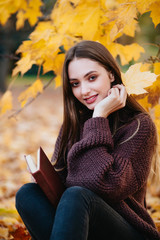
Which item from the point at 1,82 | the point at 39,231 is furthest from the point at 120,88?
the point at 1,82

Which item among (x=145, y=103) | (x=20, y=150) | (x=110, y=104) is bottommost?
(x=20, y=150)

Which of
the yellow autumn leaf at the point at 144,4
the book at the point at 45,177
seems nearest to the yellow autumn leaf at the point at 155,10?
the yellow autumn leaf at the point at 144,4

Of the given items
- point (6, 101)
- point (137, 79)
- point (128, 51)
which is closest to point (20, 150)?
point (6, 101)

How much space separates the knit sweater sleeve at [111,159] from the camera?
Answer: 138 cm

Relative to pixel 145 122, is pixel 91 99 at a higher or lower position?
higher

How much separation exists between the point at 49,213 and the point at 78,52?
925 millimetres

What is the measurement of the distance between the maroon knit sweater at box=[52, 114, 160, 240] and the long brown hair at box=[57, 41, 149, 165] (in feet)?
0.47

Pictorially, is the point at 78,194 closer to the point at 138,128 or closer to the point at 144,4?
the point at 138,128

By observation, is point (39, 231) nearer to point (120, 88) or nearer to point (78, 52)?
point (120, 88)

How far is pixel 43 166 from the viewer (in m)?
1.41

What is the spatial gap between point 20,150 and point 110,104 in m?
3.11

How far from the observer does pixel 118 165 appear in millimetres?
1421

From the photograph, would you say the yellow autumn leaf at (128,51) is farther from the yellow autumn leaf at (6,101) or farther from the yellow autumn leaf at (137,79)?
the yellow autumn leaf at (6,101)

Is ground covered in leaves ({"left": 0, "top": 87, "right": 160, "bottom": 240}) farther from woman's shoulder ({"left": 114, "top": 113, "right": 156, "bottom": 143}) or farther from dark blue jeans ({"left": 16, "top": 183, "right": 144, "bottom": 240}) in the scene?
woman's shoulder ({"left": 114, "top": 113, "right": 156, "bottom": 143})
